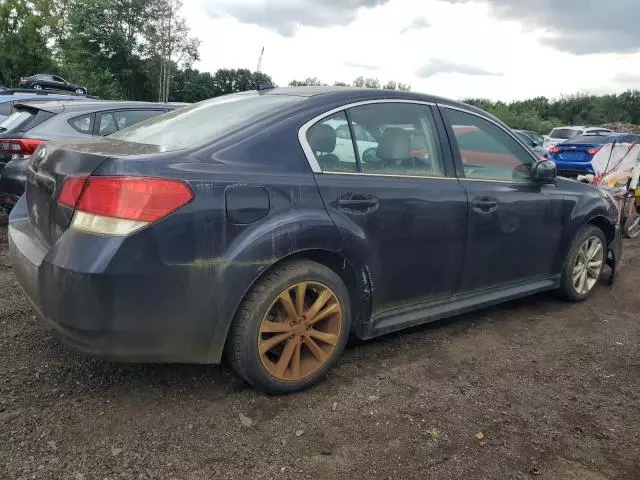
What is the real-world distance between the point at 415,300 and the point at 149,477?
73.2 inches

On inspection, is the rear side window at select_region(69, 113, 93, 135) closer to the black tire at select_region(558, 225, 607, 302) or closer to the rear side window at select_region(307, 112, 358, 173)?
the rear side window at select_region(307, 112, 358, 173)

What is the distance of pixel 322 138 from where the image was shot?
9.95ft

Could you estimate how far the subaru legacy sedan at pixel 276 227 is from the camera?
2408mm

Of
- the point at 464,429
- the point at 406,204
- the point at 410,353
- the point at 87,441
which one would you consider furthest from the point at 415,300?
the point at 87,441

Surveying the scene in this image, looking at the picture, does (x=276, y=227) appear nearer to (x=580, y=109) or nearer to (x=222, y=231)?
(x=222, y=231)

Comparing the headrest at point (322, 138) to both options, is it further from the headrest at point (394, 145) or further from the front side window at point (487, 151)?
the front side window at point (487, 151)

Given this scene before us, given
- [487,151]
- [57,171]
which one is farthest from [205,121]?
[487,151]

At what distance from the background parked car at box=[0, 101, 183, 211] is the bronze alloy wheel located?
3.96 metres

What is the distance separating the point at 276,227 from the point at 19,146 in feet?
15.1

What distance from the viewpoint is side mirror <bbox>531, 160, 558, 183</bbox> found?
4.01 m

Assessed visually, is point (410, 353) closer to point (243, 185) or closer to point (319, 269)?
point (319, 269)

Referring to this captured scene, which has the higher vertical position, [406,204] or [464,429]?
[406,204]

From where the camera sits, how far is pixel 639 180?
310 inches

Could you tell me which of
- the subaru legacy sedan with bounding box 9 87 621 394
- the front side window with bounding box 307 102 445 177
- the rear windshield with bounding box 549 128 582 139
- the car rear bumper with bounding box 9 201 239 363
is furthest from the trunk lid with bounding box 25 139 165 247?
the rear windshield with bounding box 549 128 582 139
